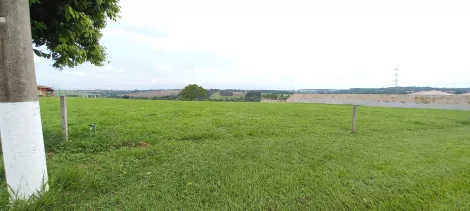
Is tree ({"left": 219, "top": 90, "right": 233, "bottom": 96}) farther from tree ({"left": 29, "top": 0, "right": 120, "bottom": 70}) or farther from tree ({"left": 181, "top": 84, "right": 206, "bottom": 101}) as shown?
tree ({"left": 29, "top": 0, "right": 120, "bottom": 70})

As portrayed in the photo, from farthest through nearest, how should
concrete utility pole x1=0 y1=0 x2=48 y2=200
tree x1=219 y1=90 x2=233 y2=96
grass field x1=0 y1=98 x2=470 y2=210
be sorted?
1. tree x1=219 y1=90 x2=233 y2=96
2. grass field x1=0 y1=98 x2=470 y2=210
3. concrete utility pole x1=0 y1=0 x2=48 y2=200

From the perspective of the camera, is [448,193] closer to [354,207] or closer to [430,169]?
[430,169]

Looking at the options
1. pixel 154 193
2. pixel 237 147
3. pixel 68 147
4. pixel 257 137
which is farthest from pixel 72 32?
pixel 257 137

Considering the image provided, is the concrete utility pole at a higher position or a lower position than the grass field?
higher

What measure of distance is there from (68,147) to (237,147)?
361cm

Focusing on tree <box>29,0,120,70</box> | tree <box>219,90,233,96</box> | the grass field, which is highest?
tree <box>29,0,120,70</box>

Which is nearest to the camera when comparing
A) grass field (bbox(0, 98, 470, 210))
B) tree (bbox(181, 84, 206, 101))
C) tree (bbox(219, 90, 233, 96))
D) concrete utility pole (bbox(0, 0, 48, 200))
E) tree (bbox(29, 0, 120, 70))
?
concrete utility pole (bbox(0, 0, 48, 200))

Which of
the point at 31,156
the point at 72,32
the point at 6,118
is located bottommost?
the point at 31,156

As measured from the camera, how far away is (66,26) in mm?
3943

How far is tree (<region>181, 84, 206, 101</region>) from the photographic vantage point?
212ft

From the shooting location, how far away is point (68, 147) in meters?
4.73

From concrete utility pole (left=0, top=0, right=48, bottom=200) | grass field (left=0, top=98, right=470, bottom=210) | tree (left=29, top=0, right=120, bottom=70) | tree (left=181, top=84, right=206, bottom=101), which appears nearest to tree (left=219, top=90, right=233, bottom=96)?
tree (left=181, top=84, right=206, bottom=101)

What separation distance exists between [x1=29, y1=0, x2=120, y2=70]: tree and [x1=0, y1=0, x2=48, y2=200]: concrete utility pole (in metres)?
1.49

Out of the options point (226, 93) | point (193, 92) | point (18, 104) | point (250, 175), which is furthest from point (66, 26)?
point (193, 92)
